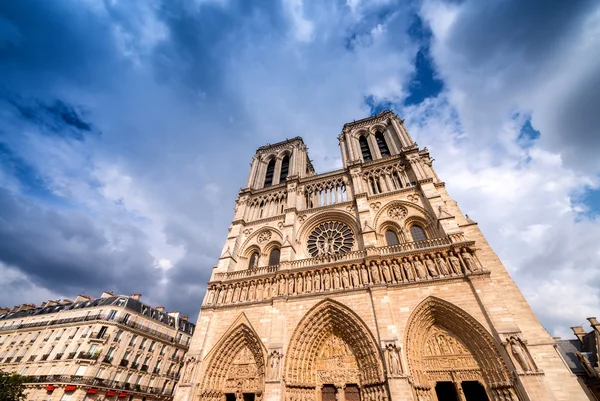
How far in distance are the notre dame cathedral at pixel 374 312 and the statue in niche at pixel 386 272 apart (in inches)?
1.8

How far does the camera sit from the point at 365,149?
2014 centimetres

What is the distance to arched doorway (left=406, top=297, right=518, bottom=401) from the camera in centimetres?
859

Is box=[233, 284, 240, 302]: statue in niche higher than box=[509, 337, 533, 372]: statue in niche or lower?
higher

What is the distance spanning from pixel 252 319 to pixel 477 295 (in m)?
9.50

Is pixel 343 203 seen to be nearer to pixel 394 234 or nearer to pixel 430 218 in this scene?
pixel 394 234

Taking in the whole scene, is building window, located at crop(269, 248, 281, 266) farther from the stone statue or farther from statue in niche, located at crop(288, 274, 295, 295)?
the stone statue

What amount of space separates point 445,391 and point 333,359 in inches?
165

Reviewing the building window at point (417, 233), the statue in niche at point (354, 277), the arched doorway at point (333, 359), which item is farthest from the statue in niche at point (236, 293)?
the building window at point (417, 233)

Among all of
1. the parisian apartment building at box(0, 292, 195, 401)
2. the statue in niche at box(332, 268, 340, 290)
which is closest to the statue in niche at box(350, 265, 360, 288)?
the statue in niche at box(332, 268, 340, 290)

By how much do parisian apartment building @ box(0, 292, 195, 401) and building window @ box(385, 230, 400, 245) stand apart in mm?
19439

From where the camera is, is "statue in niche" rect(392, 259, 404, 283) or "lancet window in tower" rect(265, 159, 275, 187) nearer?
"statue in niche" rect(392, 259, 404, 283)

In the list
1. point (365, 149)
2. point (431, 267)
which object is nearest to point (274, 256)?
point (431, 267)

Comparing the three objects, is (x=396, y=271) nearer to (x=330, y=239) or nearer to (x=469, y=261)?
(x=469, y=261)

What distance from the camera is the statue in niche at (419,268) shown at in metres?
10.8
